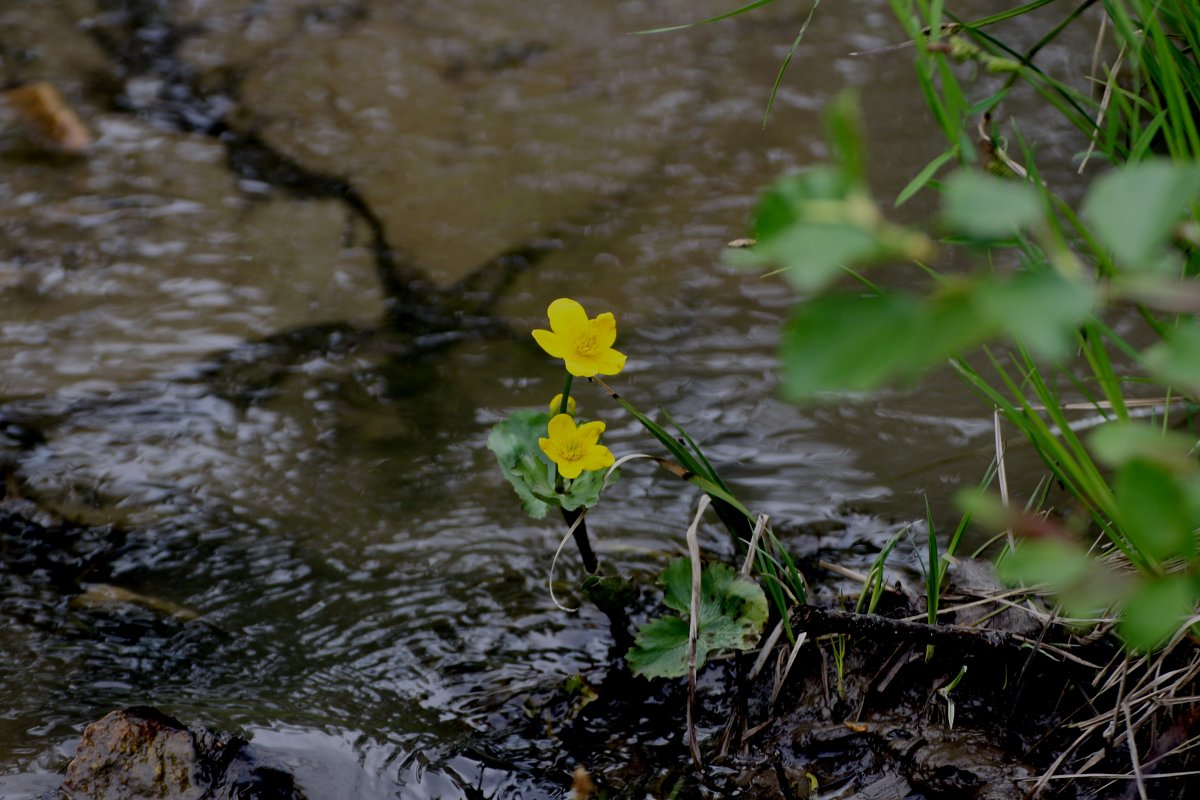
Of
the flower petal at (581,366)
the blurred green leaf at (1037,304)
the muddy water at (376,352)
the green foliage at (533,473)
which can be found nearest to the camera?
the blurred green leaf at (1037,304)

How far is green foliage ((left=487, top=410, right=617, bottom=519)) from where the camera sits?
1575 millimetres

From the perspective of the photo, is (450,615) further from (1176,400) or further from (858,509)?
(1176,400)

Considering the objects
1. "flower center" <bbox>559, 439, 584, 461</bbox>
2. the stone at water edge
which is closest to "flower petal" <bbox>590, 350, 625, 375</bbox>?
"flower center" <bbox>559, 439, 584, 461</bbox>

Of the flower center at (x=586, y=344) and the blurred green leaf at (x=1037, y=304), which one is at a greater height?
the blurred green leaf at (x=1037, y=304)

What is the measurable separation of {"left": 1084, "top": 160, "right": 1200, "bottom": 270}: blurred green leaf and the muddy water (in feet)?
4.14

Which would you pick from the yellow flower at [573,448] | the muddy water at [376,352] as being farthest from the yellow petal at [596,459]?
the muddy water at [376,352]

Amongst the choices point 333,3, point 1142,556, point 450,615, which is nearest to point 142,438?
point 450,615

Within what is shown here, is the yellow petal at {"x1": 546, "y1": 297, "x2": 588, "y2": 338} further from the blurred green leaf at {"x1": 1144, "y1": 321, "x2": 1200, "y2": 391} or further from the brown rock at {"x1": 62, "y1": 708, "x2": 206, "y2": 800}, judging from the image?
the blurred green leaf at {"x1": 1144, "y1": 321, "x2": 1200, "y2": 391}

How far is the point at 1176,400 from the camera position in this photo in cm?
169

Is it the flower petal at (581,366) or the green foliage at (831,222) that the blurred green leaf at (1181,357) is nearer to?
the green foliage at (831,222)

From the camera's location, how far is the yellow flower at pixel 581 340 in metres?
1.47

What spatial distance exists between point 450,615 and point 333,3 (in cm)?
389

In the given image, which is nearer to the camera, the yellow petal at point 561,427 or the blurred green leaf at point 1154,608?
the blurred green leaf at point 1154,608

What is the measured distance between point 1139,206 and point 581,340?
100cm
